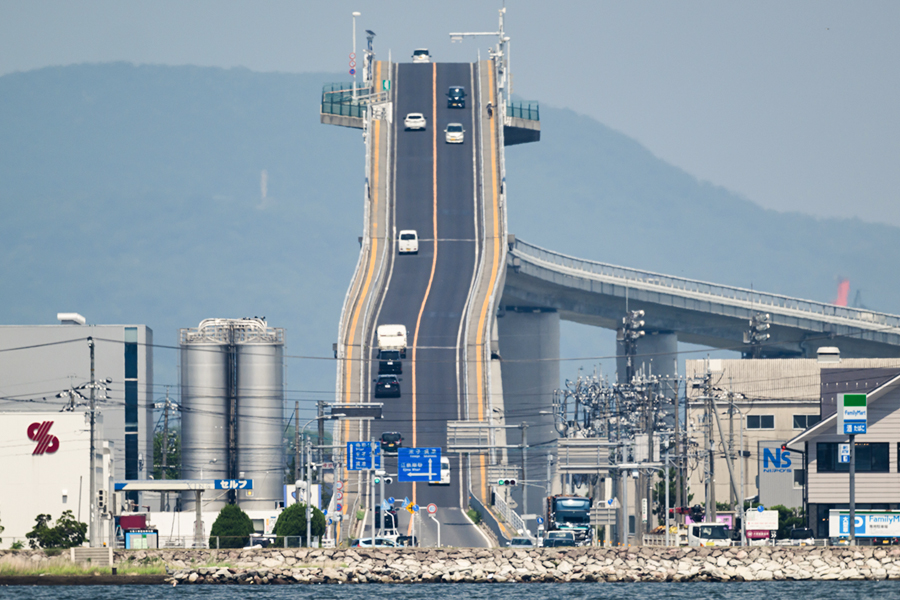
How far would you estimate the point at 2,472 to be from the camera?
277 ft

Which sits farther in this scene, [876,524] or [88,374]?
[88,374]

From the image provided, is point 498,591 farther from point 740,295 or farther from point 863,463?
point 740,295

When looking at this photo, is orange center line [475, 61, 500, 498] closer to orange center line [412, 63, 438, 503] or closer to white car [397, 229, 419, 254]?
orange center line [412, 63, 438, 503]

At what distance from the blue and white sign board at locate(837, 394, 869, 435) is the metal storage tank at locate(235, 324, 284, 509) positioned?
67286 millimetres

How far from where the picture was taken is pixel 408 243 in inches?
5167

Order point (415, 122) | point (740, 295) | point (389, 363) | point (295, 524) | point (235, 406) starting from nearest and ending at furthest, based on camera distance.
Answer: point (295, 524) → point (389, 363) → point (235, 406) → point (415, 122) → point (740, 295)

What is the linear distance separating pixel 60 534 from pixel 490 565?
25455 millimetres

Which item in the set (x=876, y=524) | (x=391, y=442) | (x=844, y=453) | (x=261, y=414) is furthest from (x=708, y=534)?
(x=261, y=414)

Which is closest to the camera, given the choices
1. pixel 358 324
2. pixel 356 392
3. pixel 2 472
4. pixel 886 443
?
pixel 886 443

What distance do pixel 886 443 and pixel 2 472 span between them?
5343 centimetres

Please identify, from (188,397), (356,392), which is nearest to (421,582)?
(356,392)

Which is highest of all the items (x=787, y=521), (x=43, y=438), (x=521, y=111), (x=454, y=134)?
(x=521, y=111)

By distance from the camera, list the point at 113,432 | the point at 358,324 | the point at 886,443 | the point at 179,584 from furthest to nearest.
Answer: the point at 113,432 < the point at 358,324 < the point at 886,443 < the point at 179,584

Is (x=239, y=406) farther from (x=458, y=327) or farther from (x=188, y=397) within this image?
(x=458, y=327)
